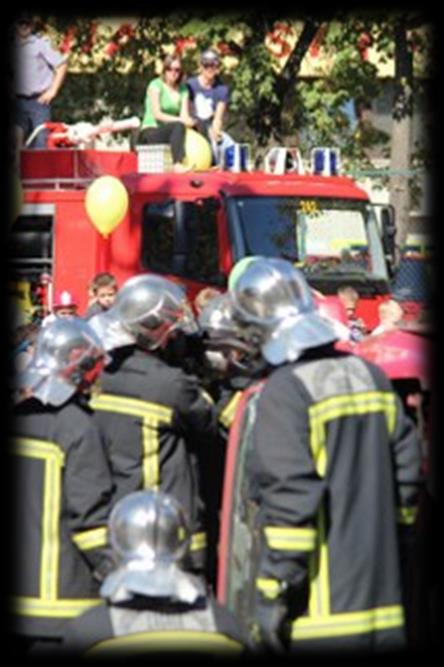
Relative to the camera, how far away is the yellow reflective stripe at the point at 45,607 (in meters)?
5.93

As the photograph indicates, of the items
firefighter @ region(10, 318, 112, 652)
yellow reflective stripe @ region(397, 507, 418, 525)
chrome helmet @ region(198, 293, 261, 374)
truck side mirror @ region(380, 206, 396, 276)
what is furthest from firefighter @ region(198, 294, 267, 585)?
truck side mirror @ region(380, 206, 396, 276)

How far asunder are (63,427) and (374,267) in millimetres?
7983

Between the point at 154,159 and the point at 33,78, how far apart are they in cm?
134

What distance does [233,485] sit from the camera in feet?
18.8

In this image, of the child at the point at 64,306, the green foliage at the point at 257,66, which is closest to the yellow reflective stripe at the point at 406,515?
the child at the point at 64,306

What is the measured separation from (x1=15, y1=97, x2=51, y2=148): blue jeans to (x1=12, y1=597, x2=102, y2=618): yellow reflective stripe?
8.97 m

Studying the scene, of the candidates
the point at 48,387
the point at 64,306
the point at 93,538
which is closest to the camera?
the point at 93,538

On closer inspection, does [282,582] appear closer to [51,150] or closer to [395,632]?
[395,632]

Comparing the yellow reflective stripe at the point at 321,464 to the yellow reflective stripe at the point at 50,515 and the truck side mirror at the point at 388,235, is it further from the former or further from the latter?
the truck side mirror at the point at 388,235

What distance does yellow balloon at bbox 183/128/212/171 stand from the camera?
46.1 feet

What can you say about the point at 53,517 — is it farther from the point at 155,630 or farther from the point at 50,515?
the point at 155,630

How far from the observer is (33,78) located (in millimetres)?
14461

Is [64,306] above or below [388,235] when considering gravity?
below

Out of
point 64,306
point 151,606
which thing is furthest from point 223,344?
point 64,306
